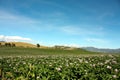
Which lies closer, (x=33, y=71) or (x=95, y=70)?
(x=95, y=70)

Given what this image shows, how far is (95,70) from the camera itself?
10734 mm

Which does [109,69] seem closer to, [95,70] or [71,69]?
[95,70]

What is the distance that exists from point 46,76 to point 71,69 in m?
1.31

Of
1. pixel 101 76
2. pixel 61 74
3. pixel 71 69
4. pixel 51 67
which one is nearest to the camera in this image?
pixel 101 76

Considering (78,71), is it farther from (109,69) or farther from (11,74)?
(11,74)

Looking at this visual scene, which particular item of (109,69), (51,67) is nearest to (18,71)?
(51,67)

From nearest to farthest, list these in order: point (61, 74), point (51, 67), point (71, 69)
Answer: point (61, 74)
point (71, 69)
point (51, 67)

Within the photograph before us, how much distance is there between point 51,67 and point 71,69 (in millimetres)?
1241

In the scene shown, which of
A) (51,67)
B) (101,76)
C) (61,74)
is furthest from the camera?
(51,67)

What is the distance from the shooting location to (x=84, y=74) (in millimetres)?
10359

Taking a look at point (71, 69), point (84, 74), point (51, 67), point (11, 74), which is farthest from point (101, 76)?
point (11, 74)

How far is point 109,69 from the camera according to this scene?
10.6 metres

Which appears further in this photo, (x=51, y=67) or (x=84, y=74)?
(x=51, y=67)

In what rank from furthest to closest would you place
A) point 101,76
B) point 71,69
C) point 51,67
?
point 51,67 < point 71,69 < point 101,76
